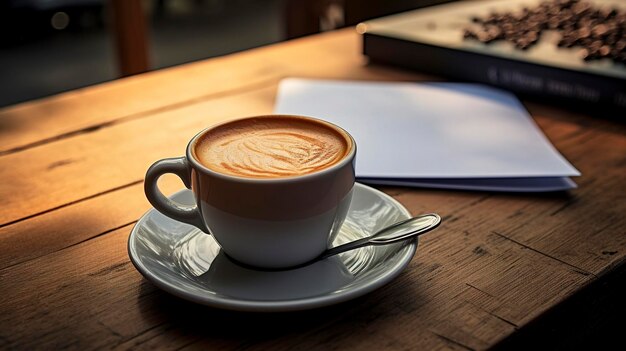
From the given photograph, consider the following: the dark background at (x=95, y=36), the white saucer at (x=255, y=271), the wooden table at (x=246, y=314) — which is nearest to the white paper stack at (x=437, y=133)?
the wooden table at (x=246, y=314)

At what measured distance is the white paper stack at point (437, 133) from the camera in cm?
65

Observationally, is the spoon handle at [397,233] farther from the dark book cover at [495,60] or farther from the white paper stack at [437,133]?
the dark book cover at [495,60]

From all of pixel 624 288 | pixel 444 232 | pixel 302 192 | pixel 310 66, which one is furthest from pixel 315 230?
pixel 310 66

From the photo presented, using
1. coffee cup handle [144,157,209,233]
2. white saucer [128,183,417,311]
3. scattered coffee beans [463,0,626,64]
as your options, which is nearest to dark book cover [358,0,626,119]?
scattered coffee beans [463,0,626,64]

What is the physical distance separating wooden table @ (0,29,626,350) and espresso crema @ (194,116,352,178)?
0.29ft

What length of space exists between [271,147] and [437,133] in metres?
0.30

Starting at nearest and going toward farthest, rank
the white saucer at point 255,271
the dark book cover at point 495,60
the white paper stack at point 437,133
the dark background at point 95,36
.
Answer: the white saucer at point 255,271, the white paper stack at point 437,133, the dark book cover at point 495,60, the dark background at point 95,36

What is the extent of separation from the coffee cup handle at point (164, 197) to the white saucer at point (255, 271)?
0.02m

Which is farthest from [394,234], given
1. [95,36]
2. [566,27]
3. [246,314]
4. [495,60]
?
[95,36]

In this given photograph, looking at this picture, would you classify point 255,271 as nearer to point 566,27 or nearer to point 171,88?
point 171,88

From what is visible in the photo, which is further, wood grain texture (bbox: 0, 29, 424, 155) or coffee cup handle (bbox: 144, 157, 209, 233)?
wood grain texture (bbox: 0, 29, 424, 155)

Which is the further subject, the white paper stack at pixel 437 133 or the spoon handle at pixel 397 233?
the white paper stack at pixel 437 133

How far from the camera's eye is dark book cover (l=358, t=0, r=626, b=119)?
801 mm

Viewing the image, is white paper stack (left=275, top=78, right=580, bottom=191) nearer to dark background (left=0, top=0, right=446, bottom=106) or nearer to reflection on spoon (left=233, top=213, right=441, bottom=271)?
reflection on spoon (left=233, top=213, right=441, bottom=271)
